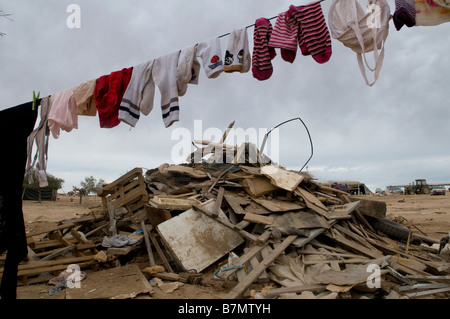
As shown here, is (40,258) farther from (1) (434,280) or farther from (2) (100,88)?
(1) (434,280)

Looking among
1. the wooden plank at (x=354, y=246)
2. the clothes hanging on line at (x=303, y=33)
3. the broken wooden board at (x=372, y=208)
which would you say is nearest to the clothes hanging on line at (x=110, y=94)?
the clothes hanging on line at (x=303, y=33)

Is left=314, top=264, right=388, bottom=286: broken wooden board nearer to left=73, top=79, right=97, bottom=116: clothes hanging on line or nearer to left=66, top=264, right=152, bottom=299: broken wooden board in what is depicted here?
left=66, top=264, right=152, bottom=299: broken wooden board

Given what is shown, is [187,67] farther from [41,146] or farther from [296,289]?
[296,289]

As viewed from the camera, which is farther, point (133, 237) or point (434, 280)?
point (133, 237)

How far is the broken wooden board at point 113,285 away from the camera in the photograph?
4.12 meters

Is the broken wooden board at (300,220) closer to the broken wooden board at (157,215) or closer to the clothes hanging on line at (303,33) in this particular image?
the broken wooden board at (157,215)

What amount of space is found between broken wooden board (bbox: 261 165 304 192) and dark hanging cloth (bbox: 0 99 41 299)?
5.01 meters

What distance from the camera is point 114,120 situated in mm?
4641

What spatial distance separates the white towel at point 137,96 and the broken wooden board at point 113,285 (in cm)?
260

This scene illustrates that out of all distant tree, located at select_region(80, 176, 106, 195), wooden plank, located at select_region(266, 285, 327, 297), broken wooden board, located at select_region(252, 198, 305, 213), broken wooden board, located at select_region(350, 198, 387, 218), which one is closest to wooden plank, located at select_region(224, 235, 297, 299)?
wooden plank, located at select_region(266, 285, 327, 297)

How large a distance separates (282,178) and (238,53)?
382 cm

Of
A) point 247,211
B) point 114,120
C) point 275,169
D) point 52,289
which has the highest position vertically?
point 114,120

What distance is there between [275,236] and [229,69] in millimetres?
3176
